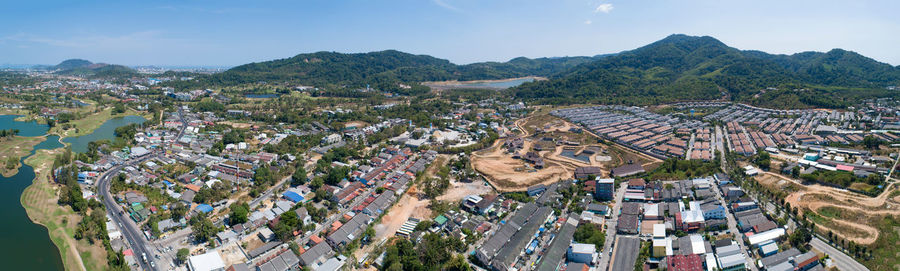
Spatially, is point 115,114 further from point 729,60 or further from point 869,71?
point 869,71

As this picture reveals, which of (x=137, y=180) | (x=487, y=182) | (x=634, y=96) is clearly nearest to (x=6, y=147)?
(x=137, y=180)

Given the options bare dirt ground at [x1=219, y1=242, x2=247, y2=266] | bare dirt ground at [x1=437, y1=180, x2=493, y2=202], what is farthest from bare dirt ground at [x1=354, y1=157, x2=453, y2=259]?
bare dirt ground at [x1=219, y1=242, x2=247, y2=266]

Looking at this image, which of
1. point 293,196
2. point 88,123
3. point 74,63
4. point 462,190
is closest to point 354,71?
point 88,123

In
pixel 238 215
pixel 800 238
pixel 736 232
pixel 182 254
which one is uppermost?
pixel 800 238

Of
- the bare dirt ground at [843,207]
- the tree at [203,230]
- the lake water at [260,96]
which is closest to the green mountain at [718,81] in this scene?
the bare dirt ground at [843,207]

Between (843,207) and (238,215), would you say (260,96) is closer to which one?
(238,215)

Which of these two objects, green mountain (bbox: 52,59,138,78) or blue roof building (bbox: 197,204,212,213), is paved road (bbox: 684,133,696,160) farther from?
green mountain (bbox: 52,59,138,78)
